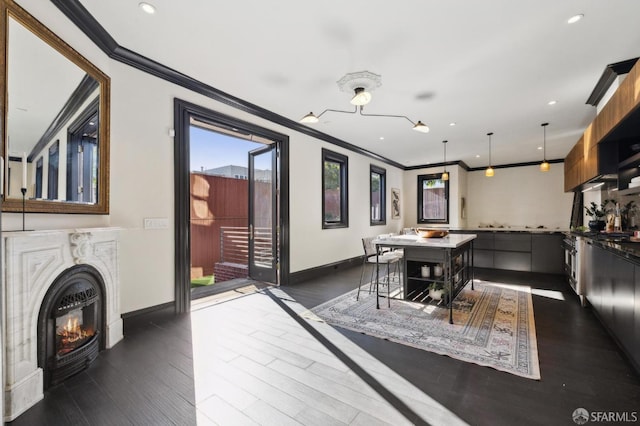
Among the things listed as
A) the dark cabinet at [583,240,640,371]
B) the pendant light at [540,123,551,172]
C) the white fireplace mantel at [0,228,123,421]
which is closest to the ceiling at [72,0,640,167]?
the pendant light at [540,123,551,172]

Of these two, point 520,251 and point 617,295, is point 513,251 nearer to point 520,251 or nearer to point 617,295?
A: point 520,251

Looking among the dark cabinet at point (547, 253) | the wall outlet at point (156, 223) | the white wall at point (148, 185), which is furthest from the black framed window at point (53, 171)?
the dark cabinet at point (547, 253)

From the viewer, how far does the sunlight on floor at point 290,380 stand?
1.67m

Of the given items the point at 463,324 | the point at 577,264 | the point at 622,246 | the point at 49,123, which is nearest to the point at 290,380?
the point at 463,324

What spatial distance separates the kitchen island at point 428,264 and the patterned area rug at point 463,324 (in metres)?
0.19

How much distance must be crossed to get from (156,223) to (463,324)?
3474mm

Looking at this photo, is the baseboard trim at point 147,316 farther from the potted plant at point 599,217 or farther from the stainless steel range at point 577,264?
the potted plant at point 599,217

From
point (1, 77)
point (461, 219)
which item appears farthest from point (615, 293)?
point (461, 219)

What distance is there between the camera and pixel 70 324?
2.18 metres

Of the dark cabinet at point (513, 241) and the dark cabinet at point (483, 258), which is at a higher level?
the dark cabinet at point (513, 241)

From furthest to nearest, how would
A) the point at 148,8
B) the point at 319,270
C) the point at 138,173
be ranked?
1. the point at 319,270
2. the point at 138,173
3. the point at 148,8

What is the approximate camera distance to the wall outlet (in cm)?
301

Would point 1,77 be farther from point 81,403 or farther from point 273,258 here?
point 273,258

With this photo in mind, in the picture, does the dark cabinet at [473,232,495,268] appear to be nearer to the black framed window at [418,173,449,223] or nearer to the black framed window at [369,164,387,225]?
the black framed window at [418,173,449,223]
